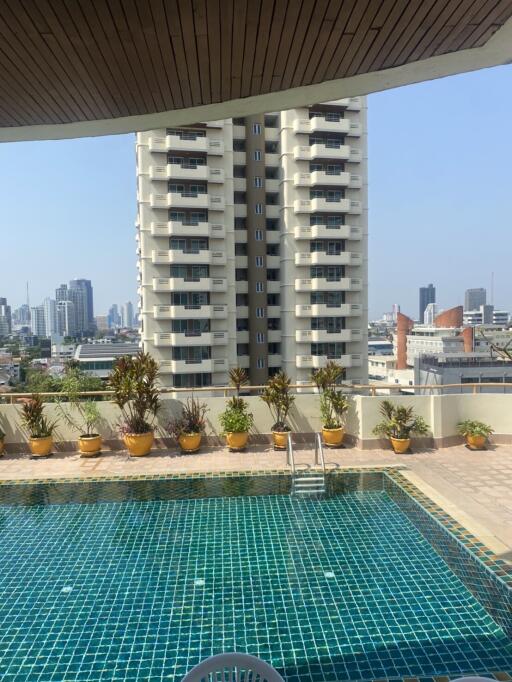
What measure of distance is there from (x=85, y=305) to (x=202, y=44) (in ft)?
388

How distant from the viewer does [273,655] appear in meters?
3.78

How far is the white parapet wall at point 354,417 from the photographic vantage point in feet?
30.4

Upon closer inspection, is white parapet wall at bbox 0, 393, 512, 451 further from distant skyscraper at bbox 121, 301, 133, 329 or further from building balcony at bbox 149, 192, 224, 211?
distant skyscraper at bbox 121, 301, 133, 329

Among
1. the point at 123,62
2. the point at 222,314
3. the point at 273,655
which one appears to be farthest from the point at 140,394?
the point at 222,314

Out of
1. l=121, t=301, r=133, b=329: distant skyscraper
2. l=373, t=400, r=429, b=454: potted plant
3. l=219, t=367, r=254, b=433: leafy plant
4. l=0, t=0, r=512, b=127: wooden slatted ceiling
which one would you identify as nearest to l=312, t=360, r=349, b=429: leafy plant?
l=373, t=400, r=429, b=454: potted plant

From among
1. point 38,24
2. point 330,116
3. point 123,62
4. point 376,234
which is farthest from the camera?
point 376,234

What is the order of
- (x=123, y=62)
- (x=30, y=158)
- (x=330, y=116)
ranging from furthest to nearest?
(x=330, y=116) → (x=30, y=158) → (x=123, y=62)

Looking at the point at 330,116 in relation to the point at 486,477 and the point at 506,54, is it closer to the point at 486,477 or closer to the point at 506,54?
the point at 486,477

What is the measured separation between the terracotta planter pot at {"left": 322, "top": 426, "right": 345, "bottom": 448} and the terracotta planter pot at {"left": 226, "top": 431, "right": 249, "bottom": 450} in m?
1.62

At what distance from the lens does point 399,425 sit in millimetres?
8969

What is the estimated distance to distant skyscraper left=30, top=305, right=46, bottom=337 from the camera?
9619cm

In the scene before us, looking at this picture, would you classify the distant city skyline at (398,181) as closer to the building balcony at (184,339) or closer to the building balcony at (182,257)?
the building balcony at (182,257)

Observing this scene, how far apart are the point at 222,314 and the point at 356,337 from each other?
1002cm

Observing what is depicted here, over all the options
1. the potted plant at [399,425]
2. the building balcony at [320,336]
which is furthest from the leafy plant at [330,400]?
the building balcony at [320,336]
